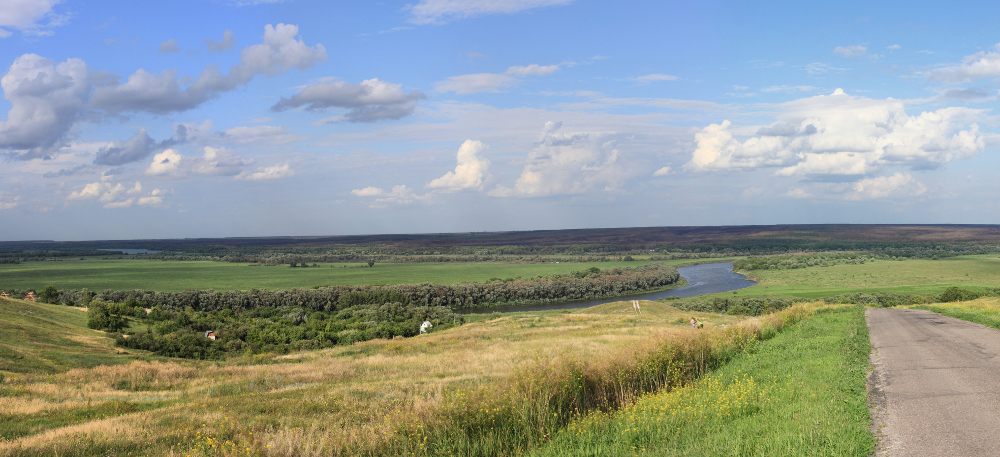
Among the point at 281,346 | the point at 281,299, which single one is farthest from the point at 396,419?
the point at 281,299

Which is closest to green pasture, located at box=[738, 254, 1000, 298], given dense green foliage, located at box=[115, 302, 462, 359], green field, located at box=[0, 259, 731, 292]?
green field, located at box=[0, 259, 731, 292]

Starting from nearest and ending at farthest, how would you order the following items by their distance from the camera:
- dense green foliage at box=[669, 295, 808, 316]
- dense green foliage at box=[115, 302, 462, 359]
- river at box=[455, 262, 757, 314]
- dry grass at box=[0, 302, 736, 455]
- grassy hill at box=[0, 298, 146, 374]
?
dry grass at box=[0, 302, 736, 455] < grassy hill at box=[0, 298, 146, 374] < dense green foliage at box=[115, 302, 462, 359] < dense green foliage at box=[669, 295, 808, 316] < river at box=[455, 262, 757, 314]

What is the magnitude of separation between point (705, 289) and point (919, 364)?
328ft

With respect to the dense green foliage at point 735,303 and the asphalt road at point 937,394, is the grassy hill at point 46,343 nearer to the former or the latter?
the asphalt road at point 937,394

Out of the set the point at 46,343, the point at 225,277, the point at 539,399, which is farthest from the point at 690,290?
the point at 225,277

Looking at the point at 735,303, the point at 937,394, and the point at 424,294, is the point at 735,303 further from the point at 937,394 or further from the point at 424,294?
the point at 937,394

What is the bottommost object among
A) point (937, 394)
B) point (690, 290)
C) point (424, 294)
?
point (690, 290)

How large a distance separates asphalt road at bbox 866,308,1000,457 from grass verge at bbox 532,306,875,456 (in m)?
0.35

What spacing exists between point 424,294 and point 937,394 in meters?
92.0

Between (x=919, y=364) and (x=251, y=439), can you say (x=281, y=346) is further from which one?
(x=919, y=364)

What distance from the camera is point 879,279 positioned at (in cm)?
9938

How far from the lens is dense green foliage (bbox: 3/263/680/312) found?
273 ft

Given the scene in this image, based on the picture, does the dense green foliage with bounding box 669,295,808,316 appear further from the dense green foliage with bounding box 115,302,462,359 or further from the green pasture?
the dense green foliage with bounding box 115,302,462,359

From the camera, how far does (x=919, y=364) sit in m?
12.1
